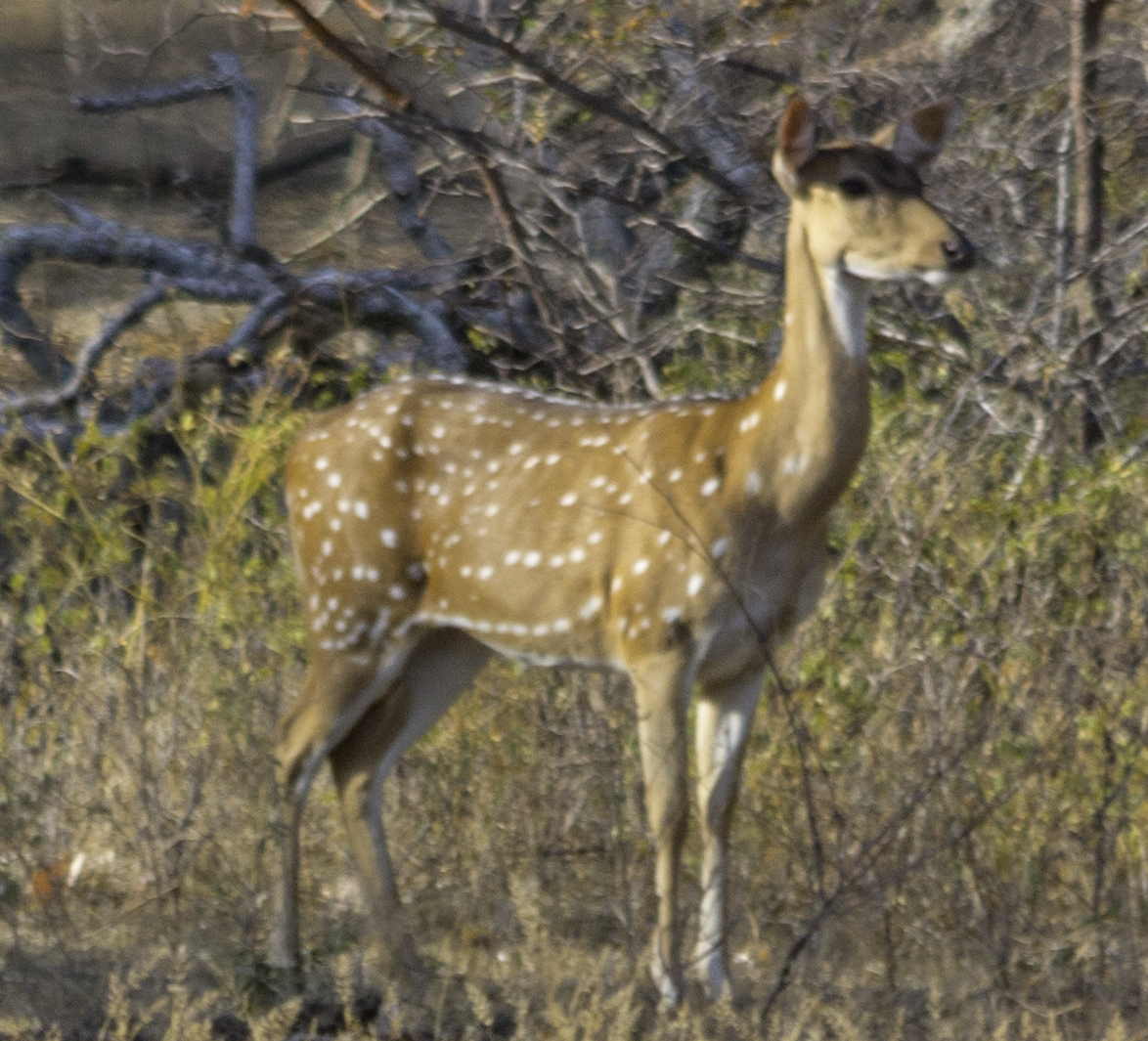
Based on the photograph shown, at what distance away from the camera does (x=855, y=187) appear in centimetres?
529

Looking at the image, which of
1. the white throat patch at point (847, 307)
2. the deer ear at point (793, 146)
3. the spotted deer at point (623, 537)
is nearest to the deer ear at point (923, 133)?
the spotted deer at point (623, 537)

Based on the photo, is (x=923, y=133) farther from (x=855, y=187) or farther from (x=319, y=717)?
(x=319, y=717)

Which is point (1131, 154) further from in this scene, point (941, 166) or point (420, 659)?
point (420, 659)

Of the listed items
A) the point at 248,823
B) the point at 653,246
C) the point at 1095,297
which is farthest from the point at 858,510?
the point at 248,823

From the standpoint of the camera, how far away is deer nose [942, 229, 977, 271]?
16.7 ft

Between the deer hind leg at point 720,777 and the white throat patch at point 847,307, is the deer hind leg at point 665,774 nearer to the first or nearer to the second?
the deer hind leg at point 720,777

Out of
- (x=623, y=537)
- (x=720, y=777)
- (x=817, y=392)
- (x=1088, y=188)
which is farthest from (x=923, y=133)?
(x=720, y=777)

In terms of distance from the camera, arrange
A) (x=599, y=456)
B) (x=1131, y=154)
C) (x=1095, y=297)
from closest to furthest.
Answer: (x=599, y=456)
(x=1095, y=297)
(x=1131, y=154)

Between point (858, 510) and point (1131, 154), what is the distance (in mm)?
2061

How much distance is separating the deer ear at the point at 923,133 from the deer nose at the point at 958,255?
0.63 m

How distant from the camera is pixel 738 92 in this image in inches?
347

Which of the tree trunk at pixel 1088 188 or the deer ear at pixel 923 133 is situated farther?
the tree trunk at pixel 1088 188

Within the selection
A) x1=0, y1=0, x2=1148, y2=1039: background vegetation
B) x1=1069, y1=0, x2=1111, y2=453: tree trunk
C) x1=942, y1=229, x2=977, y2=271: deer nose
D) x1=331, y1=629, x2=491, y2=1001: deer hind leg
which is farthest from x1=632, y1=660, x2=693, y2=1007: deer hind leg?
x1=1069, y1=0, x2=1111, y2=453: tree trunk

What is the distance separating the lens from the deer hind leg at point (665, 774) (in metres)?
5.36
